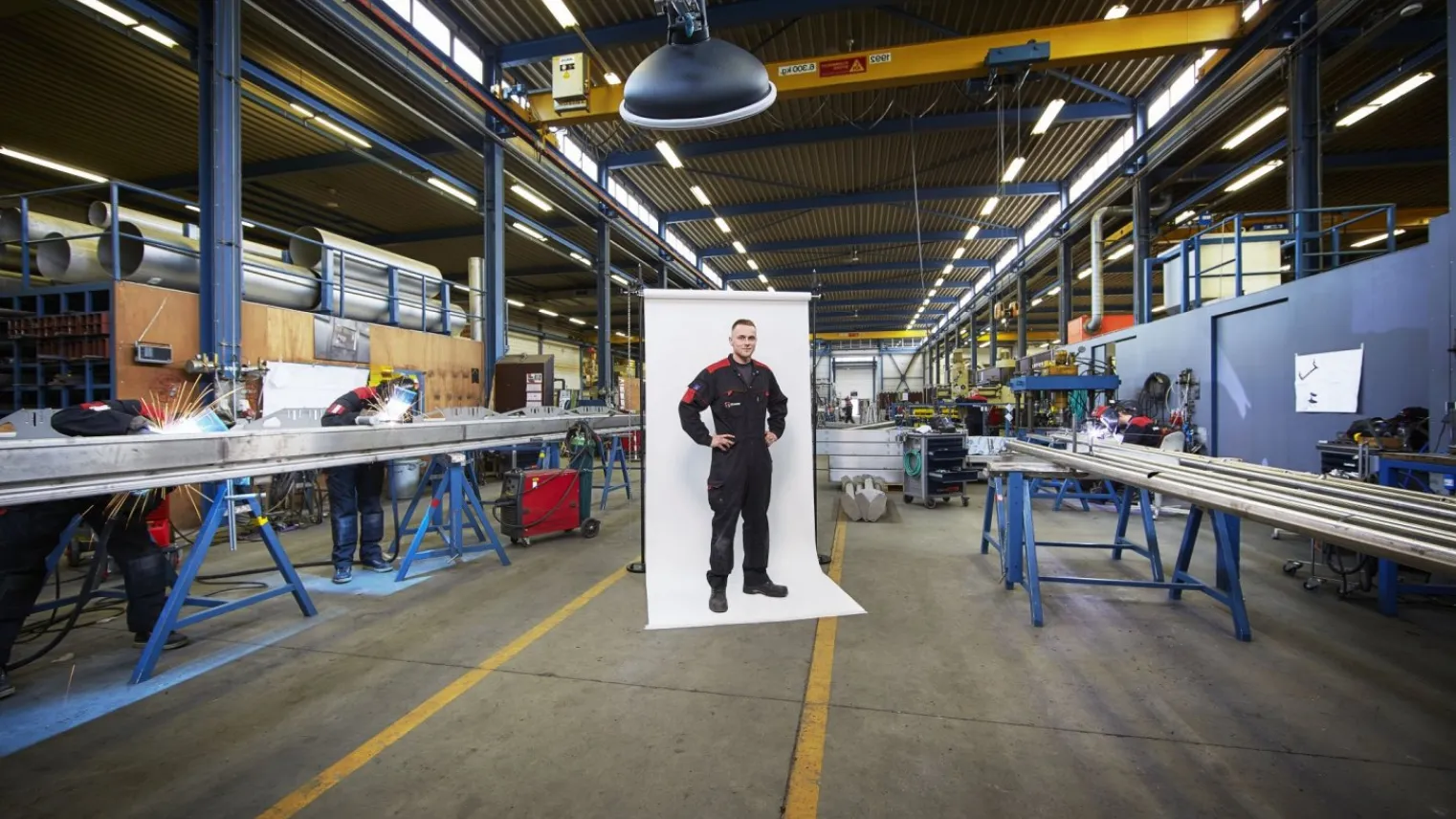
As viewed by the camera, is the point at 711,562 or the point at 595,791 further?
the point at 711,562

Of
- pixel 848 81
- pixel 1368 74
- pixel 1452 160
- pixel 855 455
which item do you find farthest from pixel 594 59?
pixel 1368 74

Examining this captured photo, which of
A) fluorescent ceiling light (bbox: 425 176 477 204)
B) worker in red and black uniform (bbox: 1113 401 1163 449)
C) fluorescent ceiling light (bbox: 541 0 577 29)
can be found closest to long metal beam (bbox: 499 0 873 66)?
fluorescent ceiling light (bbox: 541 0 577 29)

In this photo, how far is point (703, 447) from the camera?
4.26m

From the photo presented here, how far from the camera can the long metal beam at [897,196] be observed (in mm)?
13227

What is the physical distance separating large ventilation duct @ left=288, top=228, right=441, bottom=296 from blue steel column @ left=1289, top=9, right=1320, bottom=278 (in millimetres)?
12469

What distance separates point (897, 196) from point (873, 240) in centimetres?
306

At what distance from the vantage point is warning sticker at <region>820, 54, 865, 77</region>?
805 centimetres

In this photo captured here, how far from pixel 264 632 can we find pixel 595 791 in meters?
2.77

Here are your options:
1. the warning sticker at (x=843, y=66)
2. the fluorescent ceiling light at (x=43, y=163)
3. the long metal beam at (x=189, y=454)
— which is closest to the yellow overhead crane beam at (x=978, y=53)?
the warning sticker at (x=843, y=66)

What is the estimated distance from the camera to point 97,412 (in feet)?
8.47

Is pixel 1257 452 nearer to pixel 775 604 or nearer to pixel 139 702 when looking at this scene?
pixel 775 604

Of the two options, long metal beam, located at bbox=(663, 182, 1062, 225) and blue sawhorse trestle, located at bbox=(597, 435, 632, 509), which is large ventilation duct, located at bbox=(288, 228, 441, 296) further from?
long metal beam, located at bbox=(663, 182, 1062, 225)

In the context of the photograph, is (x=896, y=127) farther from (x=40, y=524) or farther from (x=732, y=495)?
(x=40, y=524)

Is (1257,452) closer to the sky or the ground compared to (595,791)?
closer to the sky
